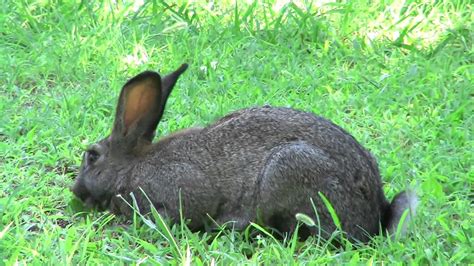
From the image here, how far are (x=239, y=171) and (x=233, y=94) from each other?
138cm

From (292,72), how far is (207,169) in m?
1.74

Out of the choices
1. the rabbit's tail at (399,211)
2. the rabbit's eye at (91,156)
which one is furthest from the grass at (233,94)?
the rabbit's eye at (91,156)

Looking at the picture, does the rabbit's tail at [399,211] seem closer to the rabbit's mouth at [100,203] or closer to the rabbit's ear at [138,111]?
the rabbit's ear at [138,111]

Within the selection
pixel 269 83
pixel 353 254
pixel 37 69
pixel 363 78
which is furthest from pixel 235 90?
pixel 353 254

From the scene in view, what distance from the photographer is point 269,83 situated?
6.28 metres

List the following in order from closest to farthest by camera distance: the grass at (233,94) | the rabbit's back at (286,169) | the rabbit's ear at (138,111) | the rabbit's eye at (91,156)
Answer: the grass at (233,94) < the rabbit's back at (286,169) < the rabbit's ear at (138,111) < the rabbit's eye at (91,156)

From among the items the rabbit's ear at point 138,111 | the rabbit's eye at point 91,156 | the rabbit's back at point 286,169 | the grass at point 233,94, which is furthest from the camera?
the rabbit's eye at point 91,156

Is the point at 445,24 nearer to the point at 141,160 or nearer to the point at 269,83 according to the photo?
the point at 269,83

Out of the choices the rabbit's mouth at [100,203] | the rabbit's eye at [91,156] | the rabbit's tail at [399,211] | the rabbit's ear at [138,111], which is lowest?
the rabbit's mouth at [100,203]

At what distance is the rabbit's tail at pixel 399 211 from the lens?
177 inches

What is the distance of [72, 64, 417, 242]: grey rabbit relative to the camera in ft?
15.0

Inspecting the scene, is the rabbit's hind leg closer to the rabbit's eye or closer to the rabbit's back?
the rabbit's back

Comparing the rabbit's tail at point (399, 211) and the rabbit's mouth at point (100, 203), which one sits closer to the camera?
the rabbit's tail at point (399, 211)

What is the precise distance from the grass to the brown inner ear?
0.49 meters
